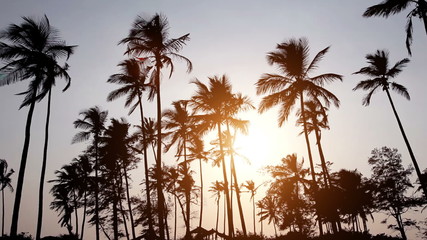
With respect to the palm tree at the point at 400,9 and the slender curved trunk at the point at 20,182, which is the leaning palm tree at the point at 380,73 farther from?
the slender curved trunk at the point at 20,182

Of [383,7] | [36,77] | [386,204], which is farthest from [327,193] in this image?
[386,204]

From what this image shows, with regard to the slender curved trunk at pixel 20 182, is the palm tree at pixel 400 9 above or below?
above

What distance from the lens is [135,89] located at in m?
23.6

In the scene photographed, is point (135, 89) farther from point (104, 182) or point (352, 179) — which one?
point (352, 179)

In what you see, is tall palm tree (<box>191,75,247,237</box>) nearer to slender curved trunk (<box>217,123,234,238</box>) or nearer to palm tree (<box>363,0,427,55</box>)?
slender curved trunk (<box>217,123,234,238</box>)

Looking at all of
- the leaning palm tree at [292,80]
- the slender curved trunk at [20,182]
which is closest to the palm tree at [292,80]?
the leaning palm tree at [292,80]

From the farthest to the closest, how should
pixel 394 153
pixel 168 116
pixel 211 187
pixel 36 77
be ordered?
pixel 211 187 → pixel 394 153 → pixel 168 116 → pixel 36 77

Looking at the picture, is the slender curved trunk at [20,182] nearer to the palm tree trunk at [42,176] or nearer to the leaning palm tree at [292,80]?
the palm tree trunk at [42,176]

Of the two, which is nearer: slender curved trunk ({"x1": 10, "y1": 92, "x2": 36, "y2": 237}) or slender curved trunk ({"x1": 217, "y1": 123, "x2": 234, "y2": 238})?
slender curved trunk ({"x1": 10, "y1": 92, "x2": 36, "y2": 237})

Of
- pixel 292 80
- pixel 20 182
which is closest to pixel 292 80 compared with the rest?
pixel 292 80

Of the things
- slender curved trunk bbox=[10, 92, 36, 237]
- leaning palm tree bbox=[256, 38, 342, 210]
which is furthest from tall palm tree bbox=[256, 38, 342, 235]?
slender curved trunk bbox=[10, 92, 36, 237]

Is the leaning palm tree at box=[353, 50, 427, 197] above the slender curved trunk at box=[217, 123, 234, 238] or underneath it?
above

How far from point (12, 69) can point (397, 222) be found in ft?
153

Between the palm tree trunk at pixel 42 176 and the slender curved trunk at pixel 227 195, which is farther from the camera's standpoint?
the slender curved trunk at pixel 227 195
